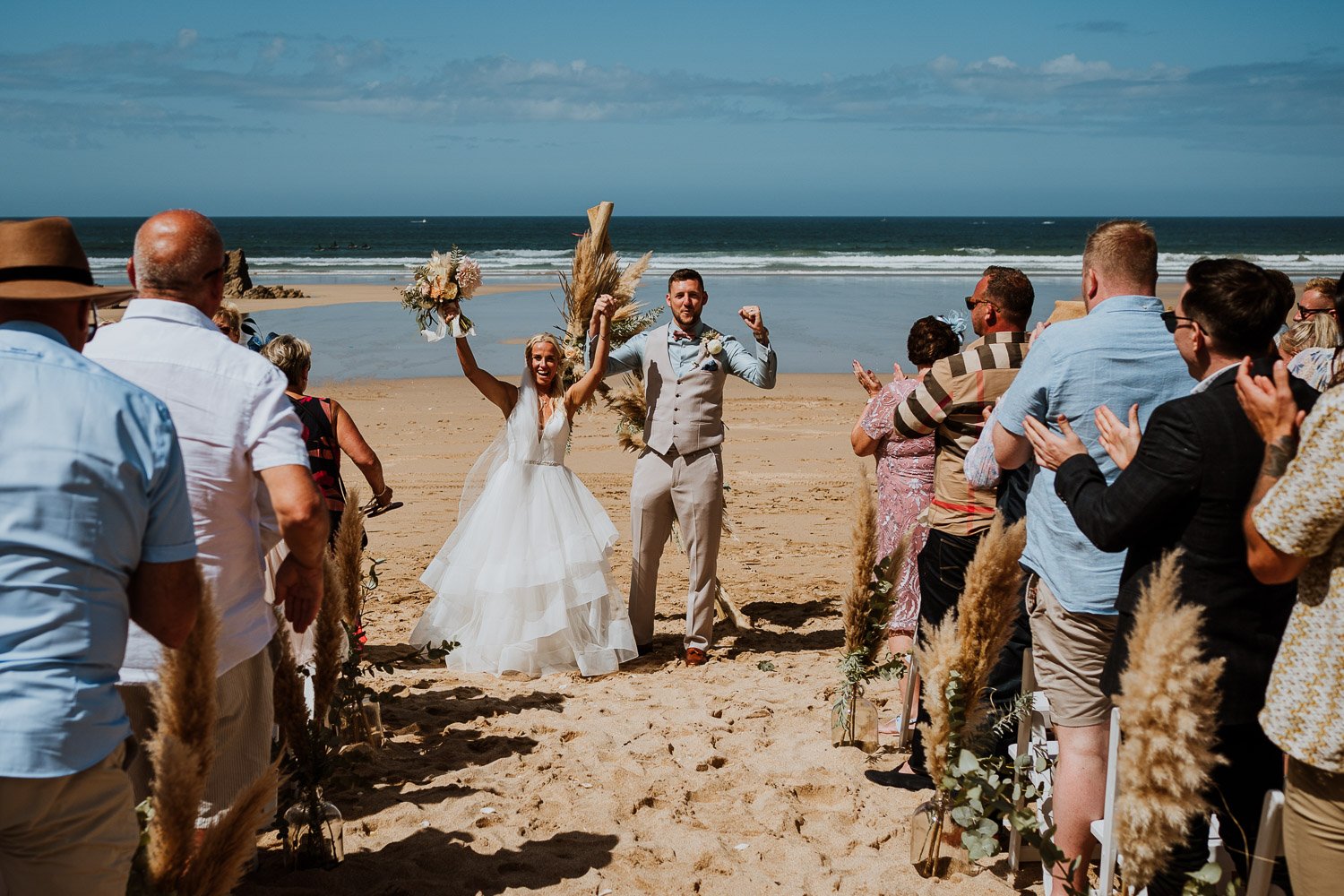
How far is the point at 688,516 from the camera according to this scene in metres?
7.04

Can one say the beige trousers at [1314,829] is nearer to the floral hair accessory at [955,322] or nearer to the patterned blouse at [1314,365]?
the floral hair accessory at [955,322]

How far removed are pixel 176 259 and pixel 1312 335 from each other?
6.03m

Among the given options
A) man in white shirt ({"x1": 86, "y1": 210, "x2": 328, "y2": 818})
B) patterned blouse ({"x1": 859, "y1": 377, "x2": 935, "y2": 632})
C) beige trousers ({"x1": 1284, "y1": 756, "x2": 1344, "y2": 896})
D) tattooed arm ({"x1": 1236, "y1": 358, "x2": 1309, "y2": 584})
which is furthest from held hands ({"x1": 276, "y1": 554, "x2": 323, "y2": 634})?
patterned blouse ({"x1": 859, "y1": 377, "x2": 935, "y2": 632})

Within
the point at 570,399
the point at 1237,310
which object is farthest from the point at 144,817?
the point at 570,399

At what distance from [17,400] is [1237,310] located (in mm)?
2909

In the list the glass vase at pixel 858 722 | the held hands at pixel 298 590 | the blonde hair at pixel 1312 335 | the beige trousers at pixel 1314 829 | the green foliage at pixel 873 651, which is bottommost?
the glass vase at pixel 858 722

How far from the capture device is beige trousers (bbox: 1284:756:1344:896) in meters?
2.44

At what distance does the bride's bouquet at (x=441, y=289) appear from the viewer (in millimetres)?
6996

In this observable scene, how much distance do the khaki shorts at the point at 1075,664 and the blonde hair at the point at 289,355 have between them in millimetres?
3601

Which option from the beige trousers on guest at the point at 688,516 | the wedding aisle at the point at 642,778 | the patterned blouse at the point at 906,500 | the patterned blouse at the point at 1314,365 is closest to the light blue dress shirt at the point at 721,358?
the beige trousers on guest at the point at 688,516

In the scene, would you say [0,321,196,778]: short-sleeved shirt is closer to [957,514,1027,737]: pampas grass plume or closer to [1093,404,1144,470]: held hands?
[957,514,1027,737]: pampas grass plume

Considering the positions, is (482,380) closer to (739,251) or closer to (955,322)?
(955,322)

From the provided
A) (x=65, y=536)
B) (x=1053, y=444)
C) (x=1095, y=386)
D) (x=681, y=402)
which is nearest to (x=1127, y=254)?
(x=1095, y=386)

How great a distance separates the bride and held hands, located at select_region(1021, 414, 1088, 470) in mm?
3817
